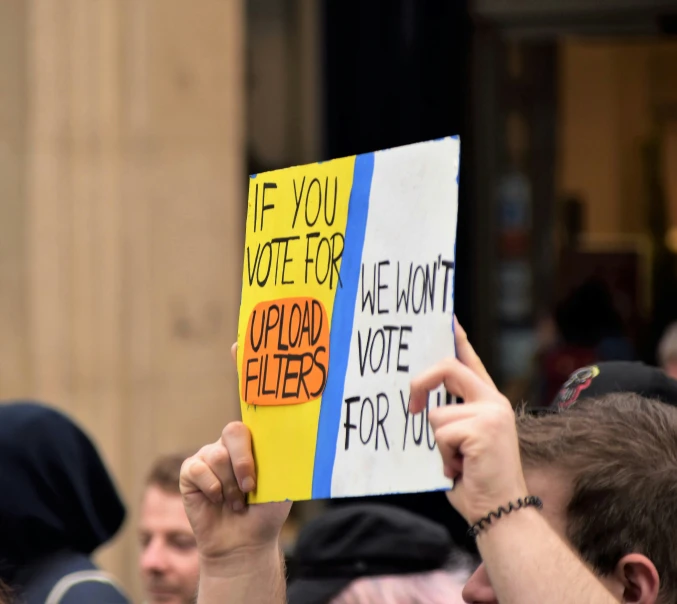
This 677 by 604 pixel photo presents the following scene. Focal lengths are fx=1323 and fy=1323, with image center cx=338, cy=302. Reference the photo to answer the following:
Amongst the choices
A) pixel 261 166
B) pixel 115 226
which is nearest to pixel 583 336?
pixel 261 166

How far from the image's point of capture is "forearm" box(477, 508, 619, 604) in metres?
1.69

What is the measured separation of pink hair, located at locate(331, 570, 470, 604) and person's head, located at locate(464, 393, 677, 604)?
0.88 m

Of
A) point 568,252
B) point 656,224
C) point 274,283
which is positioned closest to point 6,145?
point 568,252

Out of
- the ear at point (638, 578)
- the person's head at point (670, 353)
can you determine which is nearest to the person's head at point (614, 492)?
the ear at point (638, 578)

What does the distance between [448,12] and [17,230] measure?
278 cm

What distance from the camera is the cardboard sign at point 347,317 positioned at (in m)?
1.86

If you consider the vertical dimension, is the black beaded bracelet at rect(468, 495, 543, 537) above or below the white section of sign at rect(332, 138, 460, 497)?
below

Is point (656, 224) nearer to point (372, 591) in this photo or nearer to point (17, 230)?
point (17, 230)

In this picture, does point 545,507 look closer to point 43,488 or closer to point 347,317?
point 347,317

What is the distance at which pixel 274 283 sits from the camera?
85.7 inches

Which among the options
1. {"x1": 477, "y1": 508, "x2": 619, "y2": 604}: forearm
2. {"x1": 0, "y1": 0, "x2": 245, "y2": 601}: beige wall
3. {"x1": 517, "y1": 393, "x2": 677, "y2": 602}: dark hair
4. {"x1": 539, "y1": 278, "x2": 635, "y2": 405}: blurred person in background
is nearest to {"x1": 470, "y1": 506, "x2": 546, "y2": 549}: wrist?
{"x1": 477, "y1": 508, "x2": 619, "y2": 604}: forearm

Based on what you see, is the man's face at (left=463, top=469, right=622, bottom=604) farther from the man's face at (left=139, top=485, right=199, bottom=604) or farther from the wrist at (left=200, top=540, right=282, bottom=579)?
the man's face at (left=139, top=485, right=199, bottom=604)

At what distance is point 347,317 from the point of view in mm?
2025

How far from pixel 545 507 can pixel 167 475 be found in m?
2.16
